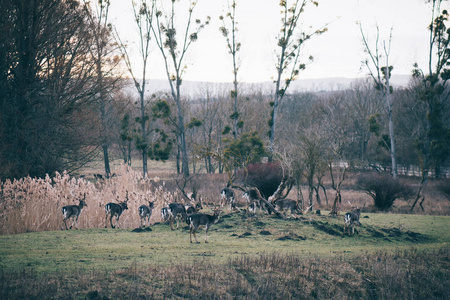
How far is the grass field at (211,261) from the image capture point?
885cm

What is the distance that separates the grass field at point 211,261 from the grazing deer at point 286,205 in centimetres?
188

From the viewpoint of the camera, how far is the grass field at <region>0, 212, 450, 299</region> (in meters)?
8.85

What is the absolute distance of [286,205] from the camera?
742 inches

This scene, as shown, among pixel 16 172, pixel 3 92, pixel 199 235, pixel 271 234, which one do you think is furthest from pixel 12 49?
pixel 271 234

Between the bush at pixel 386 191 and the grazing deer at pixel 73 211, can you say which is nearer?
the grazing deer at pixel 73 211

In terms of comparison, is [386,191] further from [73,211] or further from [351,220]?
[73,211]

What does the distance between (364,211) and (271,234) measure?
14143mm

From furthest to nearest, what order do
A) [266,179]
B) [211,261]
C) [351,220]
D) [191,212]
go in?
[266,179], [191,212], [351,220], [211,261]

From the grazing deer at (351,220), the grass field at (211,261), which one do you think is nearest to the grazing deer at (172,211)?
the grass field at (211,261)

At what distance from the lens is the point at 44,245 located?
12.4 metres

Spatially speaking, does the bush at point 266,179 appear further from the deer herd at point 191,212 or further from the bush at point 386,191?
the bush at point 386,191

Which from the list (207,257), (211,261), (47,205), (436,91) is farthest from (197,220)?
(436,91)

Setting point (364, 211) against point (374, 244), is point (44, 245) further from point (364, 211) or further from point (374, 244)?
point (364, 211)

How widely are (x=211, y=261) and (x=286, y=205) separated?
873 centimetres
